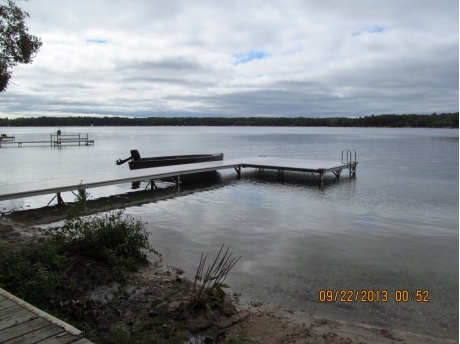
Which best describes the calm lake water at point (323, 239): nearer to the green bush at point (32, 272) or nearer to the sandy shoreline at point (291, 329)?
the sandy shoreline at point (291, 329)

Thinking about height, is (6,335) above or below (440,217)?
above

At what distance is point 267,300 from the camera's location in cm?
446

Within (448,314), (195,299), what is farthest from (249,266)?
(448,314)

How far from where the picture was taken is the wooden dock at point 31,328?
238 cm

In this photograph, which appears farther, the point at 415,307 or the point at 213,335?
the point at 415,307

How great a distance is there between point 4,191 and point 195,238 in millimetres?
5080

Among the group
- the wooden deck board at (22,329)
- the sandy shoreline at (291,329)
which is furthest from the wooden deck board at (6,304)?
the sandy shoreline at (291,329)

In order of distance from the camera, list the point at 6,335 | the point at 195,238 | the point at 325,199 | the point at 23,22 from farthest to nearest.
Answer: the point at 325,199 → the point at 23,22 → the point at 195,238 → the point at 6,335

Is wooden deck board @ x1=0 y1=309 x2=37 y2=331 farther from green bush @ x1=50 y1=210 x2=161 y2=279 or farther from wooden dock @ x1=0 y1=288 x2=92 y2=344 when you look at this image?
green bush @ x1=50 y1=210 x2=161 y2=279

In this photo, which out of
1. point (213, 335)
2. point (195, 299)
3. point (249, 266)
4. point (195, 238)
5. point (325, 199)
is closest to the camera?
point (213, 335)

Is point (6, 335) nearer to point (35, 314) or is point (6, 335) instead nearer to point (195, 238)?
point (35, 314)
